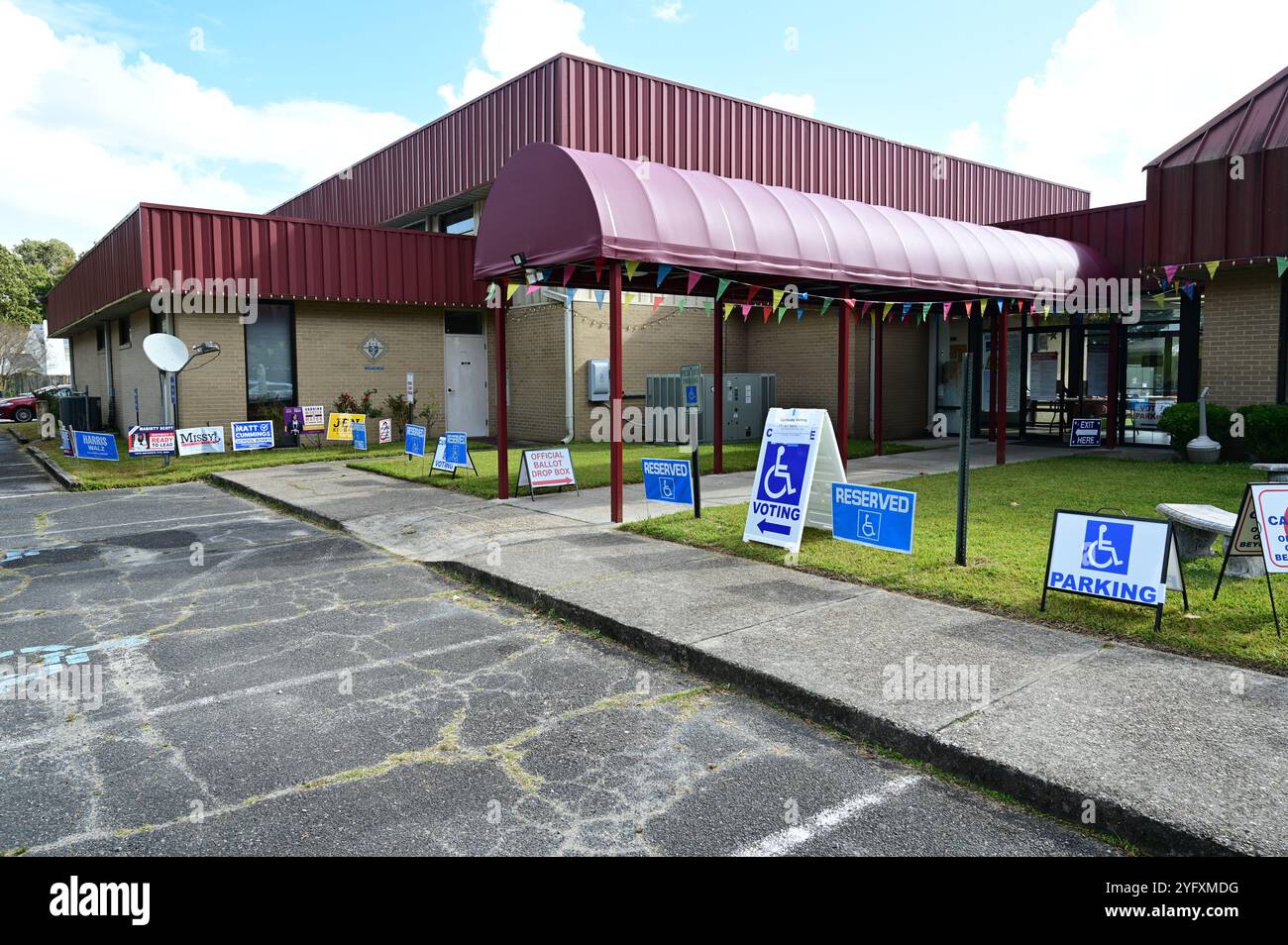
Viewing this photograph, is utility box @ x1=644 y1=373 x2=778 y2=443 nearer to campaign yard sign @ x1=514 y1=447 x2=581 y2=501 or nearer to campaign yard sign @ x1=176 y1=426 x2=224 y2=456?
campaign yard sign @ x1=514 y1=447 x2=581 y2=501

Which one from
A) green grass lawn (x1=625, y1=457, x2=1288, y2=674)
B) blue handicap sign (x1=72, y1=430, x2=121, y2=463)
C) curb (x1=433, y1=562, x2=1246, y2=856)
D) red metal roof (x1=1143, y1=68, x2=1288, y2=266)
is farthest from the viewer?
blue handicap sign (x1=72, y1=430, x2=121, y2=463)

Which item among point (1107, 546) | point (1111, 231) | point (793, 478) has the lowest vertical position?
point (1107, 546)

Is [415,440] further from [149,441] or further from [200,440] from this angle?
[149,441]

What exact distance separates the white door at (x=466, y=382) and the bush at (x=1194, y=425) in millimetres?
15095

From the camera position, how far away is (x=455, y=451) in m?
14.2

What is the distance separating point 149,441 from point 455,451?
6.40 metres

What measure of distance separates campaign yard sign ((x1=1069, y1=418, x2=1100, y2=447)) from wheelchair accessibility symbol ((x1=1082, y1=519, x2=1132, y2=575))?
42.8 ft

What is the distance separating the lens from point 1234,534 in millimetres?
6270

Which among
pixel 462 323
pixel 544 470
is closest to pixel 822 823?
pixel 544 470

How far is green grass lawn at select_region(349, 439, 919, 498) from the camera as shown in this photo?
534 inches

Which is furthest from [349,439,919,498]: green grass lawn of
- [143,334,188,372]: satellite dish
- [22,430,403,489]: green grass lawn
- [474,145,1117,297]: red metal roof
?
[143,334,188,372]: satellite dish

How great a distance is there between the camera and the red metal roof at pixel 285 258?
55.8ft
